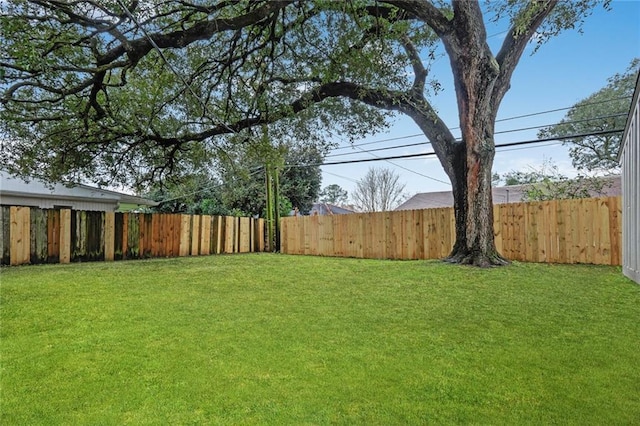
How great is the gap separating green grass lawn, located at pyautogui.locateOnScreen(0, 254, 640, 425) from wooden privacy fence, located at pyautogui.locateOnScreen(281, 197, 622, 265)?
235 cm

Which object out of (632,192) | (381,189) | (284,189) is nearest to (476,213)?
(632,192)

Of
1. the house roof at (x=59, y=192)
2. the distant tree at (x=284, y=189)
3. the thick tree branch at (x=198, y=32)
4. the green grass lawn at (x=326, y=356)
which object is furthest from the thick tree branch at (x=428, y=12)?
the distant tree at (x=284, y=189)

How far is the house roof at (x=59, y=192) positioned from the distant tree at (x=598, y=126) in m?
14.7

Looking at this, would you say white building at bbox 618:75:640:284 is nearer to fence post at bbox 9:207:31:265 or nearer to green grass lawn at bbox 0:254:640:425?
green grass lawn at bbox 0:254:640:425

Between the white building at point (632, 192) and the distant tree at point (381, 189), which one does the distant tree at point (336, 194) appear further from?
the white building at point (632, 192)

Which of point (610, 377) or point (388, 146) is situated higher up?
point (388, 146)

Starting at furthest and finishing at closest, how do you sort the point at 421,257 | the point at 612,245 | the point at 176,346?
the point at 421,257 < the point at 612,245 < the point at 176,346

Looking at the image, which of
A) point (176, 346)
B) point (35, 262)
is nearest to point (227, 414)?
point (176, 346)

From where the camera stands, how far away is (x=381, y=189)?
2081 centimetres

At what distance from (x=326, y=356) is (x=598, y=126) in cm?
1532

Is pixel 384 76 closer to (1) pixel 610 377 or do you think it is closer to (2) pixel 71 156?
(1) pixel 610 377

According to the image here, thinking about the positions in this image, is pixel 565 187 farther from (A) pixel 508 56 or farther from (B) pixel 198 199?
(B) pixel 198 199

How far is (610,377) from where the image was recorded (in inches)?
60.2

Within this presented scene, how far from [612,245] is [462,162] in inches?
98.9
